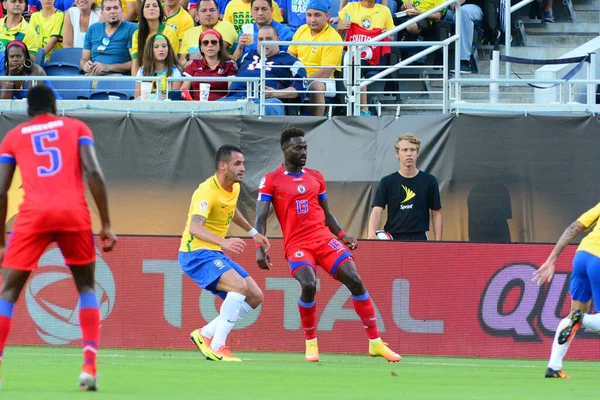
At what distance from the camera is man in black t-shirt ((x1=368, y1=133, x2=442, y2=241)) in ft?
43.5

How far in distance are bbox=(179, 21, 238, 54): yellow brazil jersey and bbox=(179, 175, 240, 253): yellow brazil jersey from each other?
5.64 m

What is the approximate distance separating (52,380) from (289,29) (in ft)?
31.0

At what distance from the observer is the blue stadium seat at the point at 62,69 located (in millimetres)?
17375

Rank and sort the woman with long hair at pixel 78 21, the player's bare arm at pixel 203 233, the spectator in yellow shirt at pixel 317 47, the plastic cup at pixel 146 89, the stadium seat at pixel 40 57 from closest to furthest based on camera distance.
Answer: the player's bare arm at pixel 203 233
the plastic cup at pixel 146 89
the spectator in yellow shirt at pixel 317 47
the stadium seat at pixel 40 57
the woman with long hair at pixel 78 21

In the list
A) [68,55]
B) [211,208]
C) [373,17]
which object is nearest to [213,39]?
[373,17]

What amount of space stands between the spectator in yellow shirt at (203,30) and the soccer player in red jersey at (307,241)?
5161mm

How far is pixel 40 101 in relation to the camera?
24.7 ft

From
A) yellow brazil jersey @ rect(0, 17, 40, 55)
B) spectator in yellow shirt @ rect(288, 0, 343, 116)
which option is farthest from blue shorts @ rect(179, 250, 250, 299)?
yellow brazil jersey @ rect(0, 17, 40, 55)

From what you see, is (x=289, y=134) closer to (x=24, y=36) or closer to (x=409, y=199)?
(x=409, y=199)

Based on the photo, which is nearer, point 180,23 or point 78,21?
point 180,23

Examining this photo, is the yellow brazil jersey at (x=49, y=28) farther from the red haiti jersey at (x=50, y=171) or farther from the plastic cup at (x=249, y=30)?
the red haiti jersey at (x=50, y=171)

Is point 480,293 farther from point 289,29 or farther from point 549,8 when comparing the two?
point 549,8

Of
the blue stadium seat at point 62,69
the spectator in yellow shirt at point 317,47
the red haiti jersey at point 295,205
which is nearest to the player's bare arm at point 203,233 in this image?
the red haiti jersey at point 295,205

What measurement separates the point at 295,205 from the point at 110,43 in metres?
6.41
